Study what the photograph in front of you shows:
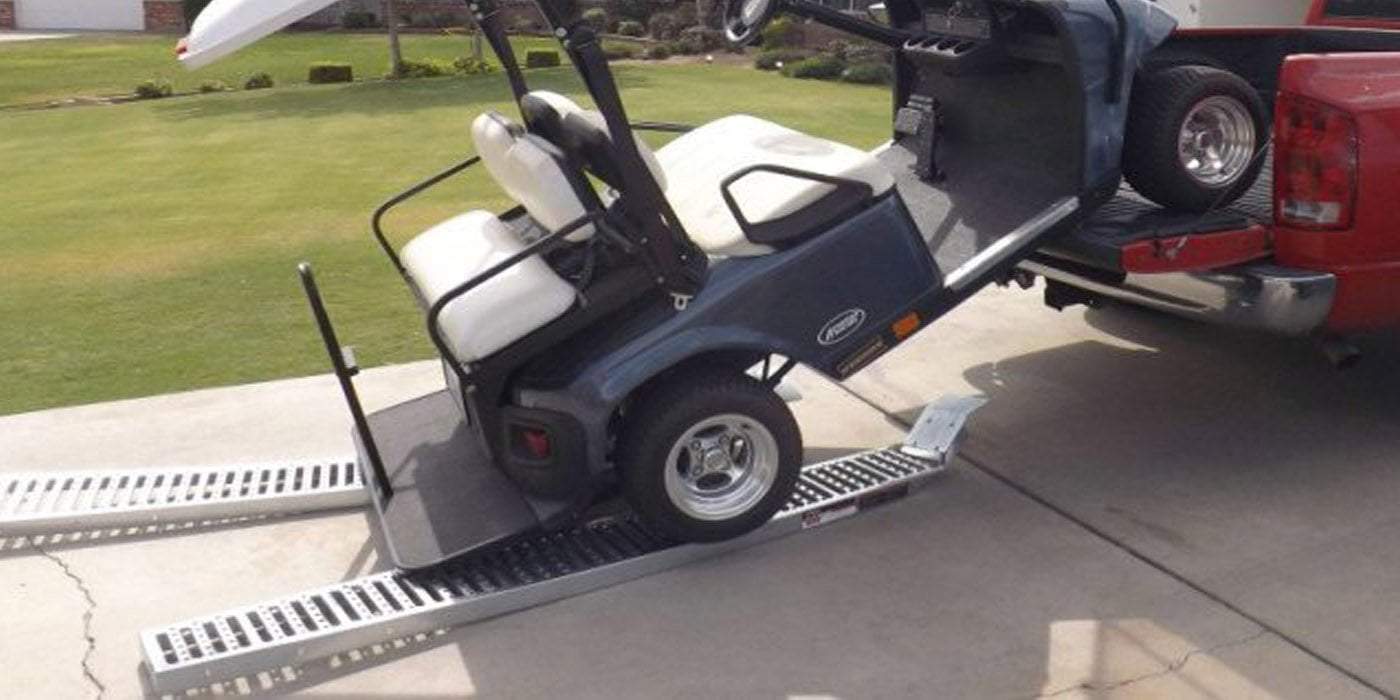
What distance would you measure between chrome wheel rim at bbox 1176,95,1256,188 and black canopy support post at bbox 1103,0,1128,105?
1.17 ft

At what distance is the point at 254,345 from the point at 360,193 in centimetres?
453

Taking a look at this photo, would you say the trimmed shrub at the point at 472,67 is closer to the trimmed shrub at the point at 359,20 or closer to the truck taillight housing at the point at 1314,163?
the trimmed shrub at the point at 359,20

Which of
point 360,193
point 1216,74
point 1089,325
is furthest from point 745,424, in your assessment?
point 360,193

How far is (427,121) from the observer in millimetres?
16516

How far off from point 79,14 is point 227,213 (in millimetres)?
37112

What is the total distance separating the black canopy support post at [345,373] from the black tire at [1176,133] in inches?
108

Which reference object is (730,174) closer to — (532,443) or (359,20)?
(532,443)

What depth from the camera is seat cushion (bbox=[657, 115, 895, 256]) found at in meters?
4.70

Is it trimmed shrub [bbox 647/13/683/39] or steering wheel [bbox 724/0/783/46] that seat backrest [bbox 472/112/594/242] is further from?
trimmed shrub [bbox 647/13/683/39]

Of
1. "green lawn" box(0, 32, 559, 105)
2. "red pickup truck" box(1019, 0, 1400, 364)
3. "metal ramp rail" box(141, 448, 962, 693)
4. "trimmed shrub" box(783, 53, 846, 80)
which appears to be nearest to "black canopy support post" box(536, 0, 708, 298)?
"metal ramp rail" box(141, 448, 962, 693)

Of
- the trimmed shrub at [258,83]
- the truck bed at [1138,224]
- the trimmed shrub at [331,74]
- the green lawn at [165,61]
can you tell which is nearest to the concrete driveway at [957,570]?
the truck bed at [1138,224]

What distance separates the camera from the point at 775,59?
22.5 metres

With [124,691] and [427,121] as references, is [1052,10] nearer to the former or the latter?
[124,691]

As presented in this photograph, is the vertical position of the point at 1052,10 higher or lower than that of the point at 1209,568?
higher
